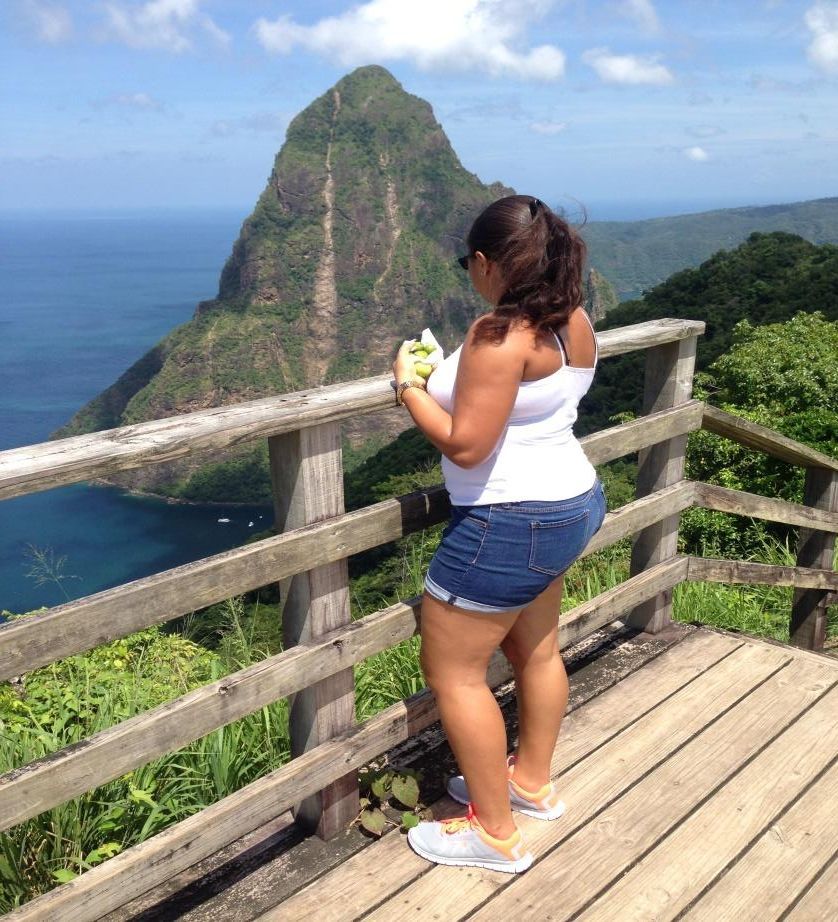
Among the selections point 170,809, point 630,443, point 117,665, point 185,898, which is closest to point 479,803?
point 185,898

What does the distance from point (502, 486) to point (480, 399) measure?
220 millimetres

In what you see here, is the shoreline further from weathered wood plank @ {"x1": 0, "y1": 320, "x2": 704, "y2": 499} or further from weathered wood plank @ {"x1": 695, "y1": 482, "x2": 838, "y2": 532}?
weathered wood plank @ {"x1": 0, "y1": 320, "x2": 704, "y2": 499}

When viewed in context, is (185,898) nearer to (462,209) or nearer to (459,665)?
(459,665)

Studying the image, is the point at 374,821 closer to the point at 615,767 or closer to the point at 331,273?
the point at 615,767

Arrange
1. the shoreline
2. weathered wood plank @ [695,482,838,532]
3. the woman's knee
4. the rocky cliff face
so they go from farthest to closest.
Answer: the rocky cliff face
the shoreline
weathered wood plank @ [695,482,838,532]
the woman's knee

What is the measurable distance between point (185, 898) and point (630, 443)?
172cm

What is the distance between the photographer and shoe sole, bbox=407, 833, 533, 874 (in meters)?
2.05

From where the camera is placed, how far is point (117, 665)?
4.25 metres

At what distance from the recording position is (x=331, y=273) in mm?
111250

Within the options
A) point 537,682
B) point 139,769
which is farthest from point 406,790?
point 139,769

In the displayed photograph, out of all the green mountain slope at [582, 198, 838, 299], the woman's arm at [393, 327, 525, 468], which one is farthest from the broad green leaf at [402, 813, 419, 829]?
the green mountain slope at [582, 198, 838, 299]

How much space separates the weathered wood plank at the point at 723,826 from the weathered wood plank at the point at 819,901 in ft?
0.56

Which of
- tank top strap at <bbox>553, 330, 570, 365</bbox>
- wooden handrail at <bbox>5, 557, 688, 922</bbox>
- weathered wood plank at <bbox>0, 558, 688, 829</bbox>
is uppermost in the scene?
tank top strap at <bbox>553, 330, 570, 365</bbox>

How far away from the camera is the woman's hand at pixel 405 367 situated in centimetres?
187
